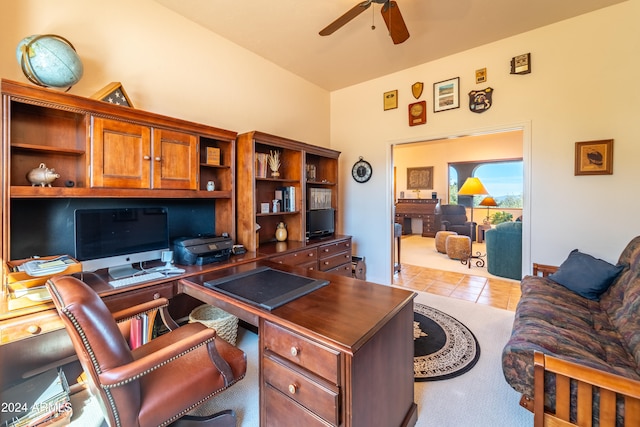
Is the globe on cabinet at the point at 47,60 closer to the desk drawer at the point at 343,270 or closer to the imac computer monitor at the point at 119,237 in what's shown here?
the imac computer monitor at the point at 119,237

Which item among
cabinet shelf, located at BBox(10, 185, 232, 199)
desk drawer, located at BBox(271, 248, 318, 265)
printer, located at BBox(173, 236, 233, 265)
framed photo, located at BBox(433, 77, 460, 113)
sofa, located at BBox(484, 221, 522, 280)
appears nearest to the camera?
cabinet shelf, located at BBox(10, 185, 232, 199)

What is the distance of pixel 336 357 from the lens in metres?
1.01

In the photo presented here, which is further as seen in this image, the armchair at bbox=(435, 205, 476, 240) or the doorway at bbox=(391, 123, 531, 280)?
the armchair at bbox=(435, 205, 476, 240)

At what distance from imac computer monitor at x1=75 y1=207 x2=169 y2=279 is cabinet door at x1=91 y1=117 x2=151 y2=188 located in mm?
217

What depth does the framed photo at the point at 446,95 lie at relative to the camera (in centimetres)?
330

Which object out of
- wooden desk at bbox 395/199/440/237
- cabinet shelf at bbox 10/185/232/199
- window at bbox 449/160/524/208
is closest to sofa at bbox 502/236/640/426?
cabinet shelf at bbox 10/185/232/199

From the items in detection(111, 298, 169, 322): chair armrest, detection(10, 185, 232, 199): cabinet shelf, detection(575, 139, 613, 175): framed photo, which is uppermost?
detection(575, 139, 613, 175): framed photo

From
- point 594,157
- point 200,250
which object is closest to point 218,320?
point 200,250

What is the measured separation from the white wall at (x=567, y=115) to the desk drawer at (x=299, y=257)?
2118 mm

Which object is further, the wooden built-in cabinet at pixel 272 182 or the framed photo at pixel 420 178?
the framed photo at pixel 420 178

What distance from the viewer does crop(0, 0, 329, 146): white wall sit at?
5.93ft

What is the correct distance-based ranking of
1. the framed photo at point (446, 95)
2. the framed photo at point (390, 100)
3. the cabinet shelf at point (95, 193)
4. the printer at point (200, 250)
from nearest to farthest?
the cabinet shelf at point (95, 193) < the printer at point (200, 250) < the framed photo at point (446, 95) < the framed photo at point (390, 100)

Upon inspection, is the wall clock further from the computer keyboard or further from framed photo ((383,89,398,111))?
the computer keyboard

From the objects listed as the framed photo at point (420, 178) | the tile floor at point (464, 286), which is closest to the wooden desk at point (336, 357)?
the tile floor at point (464, 286)
